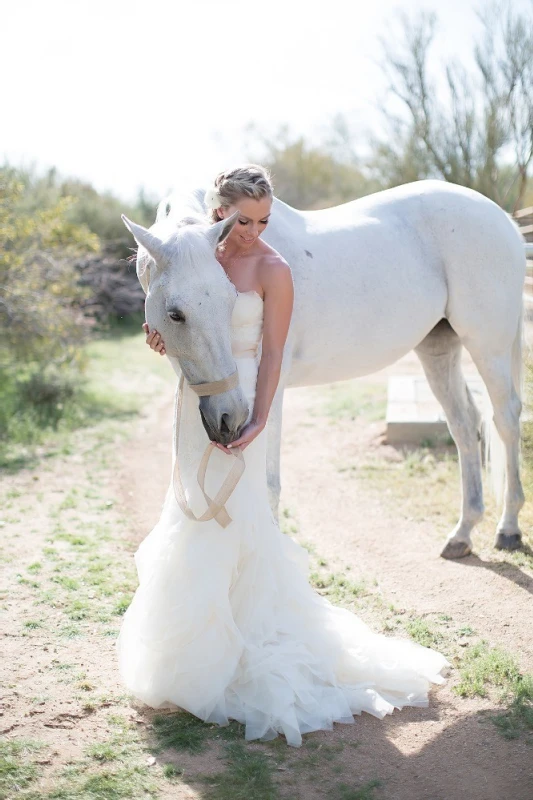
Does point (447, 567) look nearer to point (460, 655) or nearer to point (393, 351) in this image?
point (460, 655)

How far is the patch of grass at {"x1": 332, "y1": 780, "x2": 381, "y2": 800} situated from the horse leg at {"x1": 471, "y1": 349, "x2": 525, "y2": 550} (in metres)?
2.28

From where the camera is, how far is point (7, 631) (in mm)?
3379

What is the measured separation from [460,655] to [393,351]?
1.55 m

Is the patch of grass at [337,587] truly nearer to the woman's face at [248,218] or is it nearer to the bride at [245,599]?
the bride at [245,599]

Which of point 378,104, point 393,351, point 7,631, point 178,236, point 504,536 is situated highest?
point 378,104

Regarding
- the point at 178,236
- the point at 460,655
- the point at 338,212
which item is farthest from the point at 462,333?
the point at 178,236

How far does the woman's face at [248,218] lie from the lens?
256 centimetres

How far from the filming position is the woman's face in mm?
2561

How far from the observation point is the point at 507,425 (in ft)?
13.9

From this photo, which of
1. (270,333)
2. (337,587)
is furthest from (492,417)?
(270,333)

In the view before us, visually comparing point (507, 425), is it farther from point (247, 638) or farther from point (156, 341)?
point (156, 341)

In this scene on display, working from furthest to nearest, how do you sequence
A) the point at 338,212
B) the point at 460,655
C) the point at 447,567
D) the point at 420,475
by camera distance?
the point at 420,475 → the point at 447,567 → the point at 338,212 → the point at 460,655

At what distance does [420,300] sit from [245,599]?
6.26 feet

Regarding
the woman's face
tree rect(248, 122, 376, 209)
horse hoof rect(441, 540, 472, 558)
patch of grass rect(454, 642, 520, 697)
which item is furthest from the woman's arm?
tree rect(248, 122, 376, 209)
